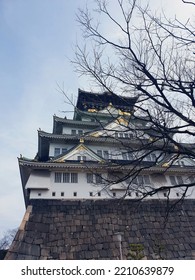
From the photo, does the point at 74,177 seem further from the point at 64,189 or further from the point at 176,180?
the point at 176,180

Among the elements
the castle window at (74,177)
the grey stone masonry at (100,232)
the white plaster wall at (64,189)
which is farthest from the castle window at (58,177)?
the grey stone masonry at (100,232)

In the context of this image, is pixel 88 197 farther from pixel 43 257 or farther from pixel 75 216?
pixel 43 257

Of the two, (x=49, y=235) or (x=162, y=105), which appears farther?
(x=49, y=235)

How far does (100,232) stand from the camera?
1190 centimetres

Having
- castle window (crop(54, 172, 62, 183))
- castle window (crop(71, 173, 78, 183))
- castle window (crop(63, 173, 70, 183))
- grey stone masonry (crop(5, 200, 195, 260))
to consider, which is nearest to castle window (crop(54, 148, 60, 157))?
castle window (crop(54, 172, 62, 183))

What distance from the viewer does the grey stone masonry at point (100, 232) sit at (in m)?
10.5

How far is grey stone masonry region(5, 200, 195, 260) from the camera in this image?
1053 cm

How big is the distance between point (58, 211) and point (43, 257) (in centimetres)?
283

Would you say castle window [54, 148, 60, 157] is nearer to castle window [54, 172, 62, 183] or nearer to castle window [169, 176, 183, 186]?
castle window [54, 172, 62, 183]

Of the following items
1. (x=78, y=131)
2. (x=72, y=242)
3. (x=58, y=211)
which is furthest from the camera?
(x=78, y=131)

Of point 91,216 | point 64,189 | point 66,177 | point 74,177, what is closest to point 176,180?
point 91,216

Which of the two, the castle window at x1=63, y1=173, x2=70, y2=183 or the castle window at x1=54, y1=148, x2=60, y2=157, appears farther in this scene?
the castle window at x1=54, y1=148, x2=60, y2=157
